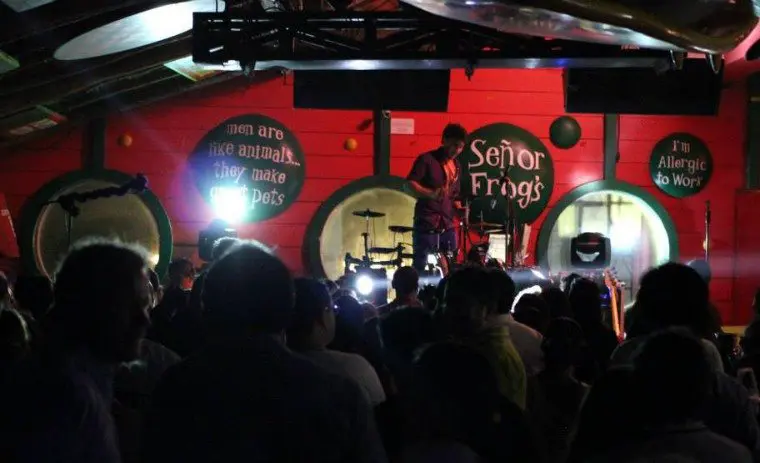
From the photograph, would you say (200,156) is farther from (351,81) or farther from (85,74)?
(351,81)

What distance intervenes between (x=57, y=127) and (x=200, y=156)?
1.73 metres

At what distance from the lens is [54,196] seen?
11.1m

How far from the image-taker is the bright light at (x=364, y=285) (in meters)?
9.35

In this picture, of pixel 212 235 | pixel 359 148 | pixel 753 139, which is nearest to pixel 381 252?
pixel 359 148

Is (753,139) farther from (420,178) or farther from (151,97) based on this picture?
(151,97)

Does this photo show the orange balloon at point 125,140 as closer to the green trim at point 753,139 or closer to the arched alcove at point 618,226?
the arched alcove at point 618,226

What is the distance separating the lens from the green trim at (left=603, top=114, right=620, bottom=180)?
38.8 feet

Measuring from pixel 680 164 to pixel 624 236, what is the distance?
1178 millimetres

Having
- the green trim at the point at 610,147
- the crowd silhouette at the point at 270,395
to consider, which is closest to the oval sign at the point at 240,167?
the green trim at the point at 610,147

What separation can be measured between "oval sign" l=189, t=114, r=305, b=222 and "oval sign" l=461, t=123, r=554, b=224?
2.45m

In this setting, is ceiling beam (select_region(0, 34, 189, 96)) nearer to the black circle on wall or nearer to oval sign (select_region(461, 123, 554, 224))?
oval sign (select_region(461, 123, 554, 224))

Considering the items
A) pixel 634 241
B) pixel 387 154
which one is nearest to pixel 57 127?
pixel 387 154

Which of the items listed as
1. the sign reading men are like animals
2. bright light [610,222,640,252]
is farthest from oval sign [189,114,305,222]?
the sign reading men are like animals

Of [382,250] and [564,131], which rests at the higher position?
[564,131]
